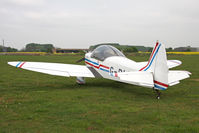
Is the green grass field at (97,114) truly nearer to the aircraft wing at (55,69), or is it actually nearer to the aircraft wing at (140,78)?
the aircraft wing at (140,78)

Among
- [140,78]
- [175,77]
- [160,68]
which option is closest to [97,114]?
[140,78]

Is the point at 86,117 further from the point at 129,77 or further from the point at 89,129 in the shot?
the point at 129,77

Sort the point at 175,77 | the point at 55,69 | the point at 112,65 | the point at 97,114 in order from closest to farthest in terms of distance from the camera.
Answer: the point at 97,114, the point at 175,77, the point at 112,65, the point at 55,69

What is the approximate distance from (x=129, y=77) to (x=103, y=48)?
354cm

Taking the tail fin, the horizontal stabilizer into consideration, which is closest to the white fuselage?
the tail fin

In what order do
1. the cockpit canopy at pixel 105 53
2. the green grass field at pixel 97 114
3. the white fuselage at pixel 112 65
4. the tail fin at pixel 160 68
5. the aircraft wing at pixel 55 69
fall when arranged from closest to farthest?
1. the green grass field at pixel 97 114
2. the tail fin at pixel 160 68
3. the white fuselage at pixel 112 65
4. the aircraft wing at pixel 55 69
5. the cockpit canopy at pixel 105 53

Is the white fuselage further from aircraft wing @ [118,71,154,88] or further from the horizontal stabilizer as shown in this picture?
the horizontal stabilizer

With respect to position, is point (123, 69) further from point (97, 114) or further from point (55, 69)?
point (55, 69)

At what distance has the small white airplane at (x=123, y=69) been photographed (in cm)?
591

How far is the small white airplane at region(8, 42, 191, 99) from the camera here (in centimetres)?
591

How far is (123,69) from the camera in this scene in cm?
736

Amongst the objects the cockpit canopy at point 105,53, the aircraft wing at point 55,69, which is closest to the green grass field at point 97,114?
the aircraft wing at point 55,69

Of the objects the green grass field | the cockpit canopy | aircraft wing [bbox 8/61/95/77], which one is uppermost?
the cockpit canopy

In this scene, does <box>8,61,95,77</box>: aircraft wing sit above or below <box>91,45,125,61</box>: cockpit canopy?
below
